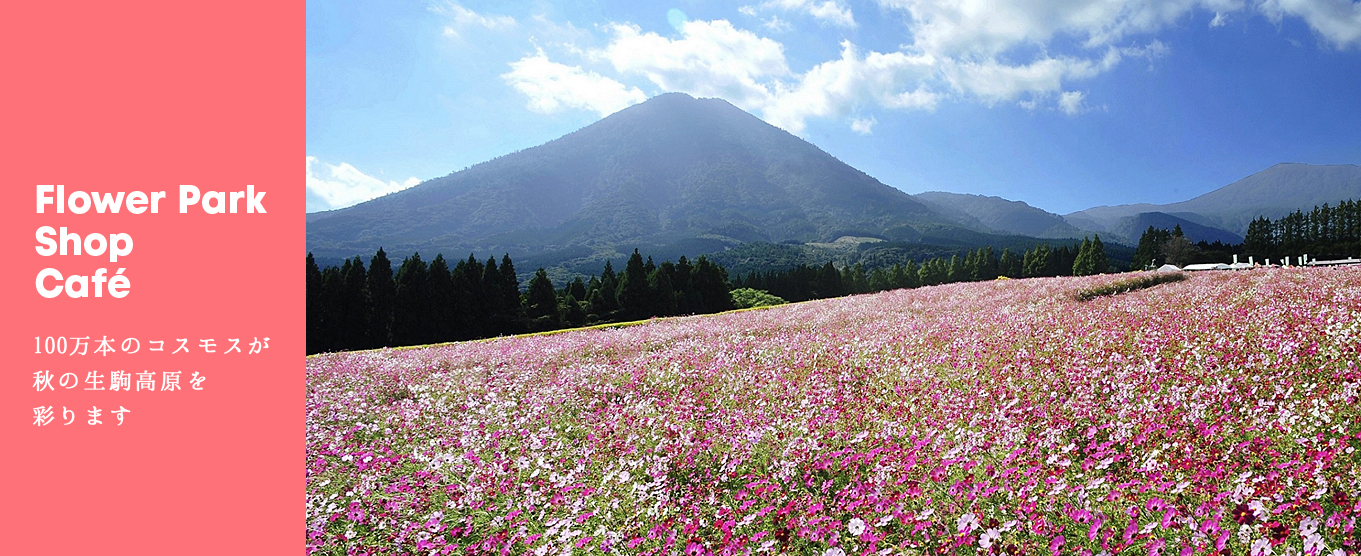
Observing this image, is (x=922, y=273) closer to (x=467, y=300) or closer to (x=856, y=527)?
(x=467, y=300)

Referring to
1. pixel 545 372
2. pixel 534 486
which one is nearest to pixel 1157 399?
pixel 534 486

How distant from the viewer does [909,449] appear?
5.60 metres

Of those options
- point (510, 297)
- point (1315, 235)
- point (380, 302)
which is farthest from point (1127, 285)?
point (1315, 235)

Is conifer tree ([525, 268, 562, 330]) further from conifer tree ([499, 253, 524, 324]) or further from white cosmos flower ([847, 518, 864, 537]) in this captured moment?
white cosmos flower ([847, 518, 864, 537])

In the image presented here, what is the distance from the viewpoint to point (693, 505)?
5012 millimetres

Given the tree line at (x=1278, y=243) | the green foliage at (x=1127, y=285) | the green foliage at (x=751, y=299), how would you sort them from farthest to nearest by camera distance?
the tree line at (x=1278, y=243) < the green foliage at (x=751, y=299) < the green foliage at (x=1127, y=285)

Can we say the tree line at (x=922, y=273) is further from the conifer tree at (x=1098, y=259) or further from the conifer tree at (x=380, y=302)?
the conifer tree at (x=380, y=302)

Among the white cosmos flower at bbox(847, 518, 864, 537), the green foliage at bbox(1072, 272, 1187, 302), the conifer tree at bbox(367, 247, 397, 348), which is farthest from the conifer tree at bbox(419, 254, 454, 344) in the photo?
the white cosmos flower at bbox(847, 518, 864, 537)

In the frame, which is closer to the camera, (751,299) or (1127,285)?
(1127,285)

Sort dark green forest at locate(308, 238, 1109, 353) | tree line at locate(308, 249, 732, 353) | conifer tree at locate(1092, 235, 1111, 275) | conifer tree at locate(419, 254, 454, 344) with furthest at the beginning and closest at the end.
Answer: conifer tree at locate(1092, 235, 1111, 275) → conifer tree at locate(419, 254, 454, 344) → dark green forest at locate(308, 238, 1109, 353) → tree line at locate(308, 249, 732, 353)

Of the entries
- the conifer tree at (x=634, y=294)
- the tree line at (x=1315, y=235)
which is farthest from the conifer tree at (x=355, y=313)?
the tree line at (x=1315, y=235)

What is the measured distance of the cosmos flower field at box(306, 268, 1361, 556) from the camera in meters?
4.13

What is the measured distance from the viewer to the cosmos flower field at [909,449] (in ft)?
13.5

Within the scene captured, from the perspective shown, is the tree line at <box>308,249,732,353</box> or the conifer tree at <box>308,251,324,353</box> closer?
the conifer tree at <box>308,251,324,353</box>
